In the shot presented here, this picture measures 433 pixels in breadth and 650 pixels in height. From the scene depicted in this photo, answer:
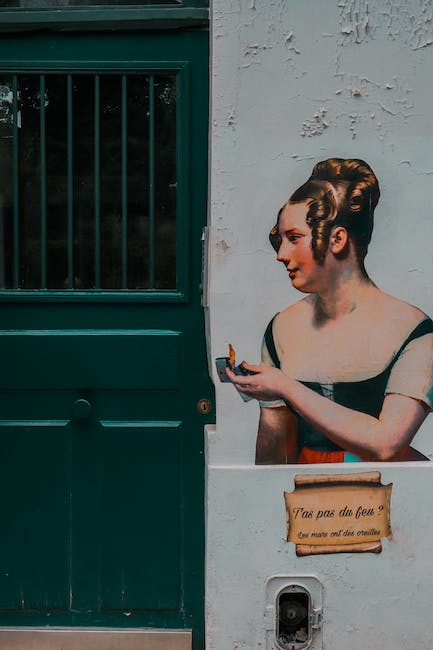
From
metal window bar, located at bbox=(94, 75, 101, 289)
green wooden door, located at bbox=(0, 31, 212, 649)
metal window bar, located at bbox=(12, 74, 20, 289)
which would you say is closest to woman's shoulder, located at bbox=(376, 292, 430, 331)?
green wooden door, located at bbox=(0, 31, 212, 649)

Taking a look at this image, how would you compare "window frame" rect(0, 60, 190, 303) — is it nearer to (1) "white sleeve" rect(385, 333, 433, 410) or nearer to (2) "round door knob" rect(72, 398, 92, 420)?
(2) "round door knob" rect(72, 398, 92, 420)

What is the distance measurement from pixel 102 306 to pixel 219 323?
57 centimetres

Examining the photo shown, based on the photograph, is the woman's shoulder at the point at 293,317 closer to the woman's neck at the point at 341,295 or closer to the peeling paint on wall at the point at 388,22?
the woman's neck at the point at 341,295

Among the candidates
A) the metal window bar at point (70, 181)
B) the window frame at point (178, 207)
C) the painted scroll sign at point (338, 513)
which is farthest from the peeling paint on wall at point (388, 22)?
the painted scroll sign at point (338, 513)

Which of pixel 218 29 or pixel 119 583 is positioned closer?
pixel 218 29

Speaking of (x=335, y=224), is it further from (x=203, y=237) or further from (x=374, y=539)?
(x=374, y=539)

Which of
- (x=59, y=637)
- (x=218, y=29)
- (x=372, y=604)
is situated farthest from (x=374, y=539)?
(x=218, y=29)

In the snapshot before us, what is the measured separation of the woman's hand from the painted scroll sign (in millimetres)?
374

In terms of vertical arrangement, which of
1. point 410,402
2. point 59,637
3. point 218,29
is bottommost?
point 59,637

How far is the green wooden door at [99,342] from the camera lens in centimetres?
409

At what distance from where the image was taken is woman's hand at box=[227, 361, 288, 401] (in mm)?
3908

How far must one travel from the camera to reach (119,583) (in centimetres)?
414

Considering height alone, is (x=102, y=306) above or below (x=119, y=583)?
above

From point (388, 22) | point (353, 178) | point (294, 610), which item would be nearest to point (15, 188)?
point (353, 178)
